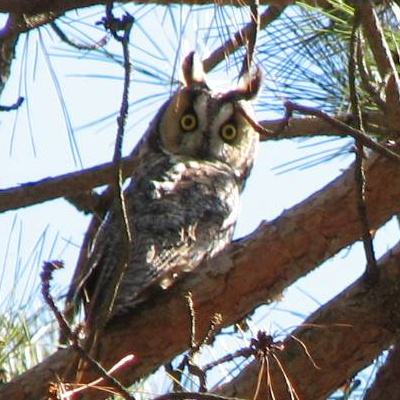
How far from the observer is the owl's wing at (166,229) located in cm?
292

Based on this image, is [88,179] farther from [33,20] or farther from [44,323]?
[33,20]

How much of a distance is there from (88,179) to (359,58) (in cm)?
124

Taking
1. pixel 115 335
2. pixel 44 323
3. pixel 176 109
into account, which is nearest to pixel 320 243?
pixel 115 335

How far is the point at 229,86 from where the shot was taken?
4.07 metres

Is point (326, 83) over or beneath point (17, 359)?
over

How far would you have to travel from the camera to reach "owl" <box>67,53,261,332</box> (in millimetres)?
2945

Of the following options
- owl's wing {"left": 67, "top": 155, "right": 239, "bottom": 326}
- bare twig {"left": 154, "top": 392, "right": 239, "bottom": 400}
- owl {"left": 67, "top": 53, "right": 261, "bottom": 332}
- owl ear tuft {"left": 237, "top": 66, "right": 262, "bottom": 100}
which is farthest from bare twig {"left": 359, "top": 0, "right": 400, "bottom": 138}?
owl ear tuft {"left": 237, "top": 66, "right": 262, "bottom": 100}

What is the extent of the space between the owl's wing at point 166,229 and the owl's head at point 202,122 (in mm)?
144

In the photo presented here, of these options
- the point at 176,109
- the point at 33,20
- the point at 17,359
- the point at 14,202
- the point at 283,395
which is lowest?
the point at 283,395

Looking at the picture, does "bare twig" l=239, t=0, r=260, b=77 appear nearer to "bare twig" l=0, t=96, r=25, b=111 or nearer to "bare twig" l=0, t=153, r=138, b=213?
"bare twig" l=0, t=96, r=25, b=111

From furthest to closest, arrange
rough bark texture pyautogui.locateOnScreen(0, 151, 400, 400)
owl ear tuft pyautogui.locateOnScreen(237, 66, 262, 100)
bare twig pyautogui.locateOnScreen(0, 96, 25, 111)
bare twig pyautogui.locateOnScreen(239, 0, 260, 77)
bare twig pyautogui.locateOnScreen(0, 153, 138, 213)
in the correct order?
owl ear tuft pyautogui.locateOnScreen(237, 66, 262, 100), bare twig pyautogui.locateOnScreen(0, 153, 138, 213), rough bark texture pyautogui.locateOnScreen(0, 151, 400, 400), bare twig pyautogui.locateOnScreen(0, 96, 25, 111), bare twig pyautogui.locateOnScreen(239, 0, 260, 77)

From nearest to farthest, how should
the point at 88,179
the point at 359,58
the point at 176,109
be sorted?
the point at 359,58 < the point at 88,179 < the point at 176,109

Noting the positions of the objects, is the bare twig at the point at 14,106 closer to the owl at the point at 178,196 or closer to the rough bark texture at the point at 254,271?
the owl at the point at 178,196

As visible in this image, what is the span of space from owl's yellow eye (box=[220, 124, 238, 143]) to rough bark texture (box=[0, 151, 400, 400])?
4.57ft
